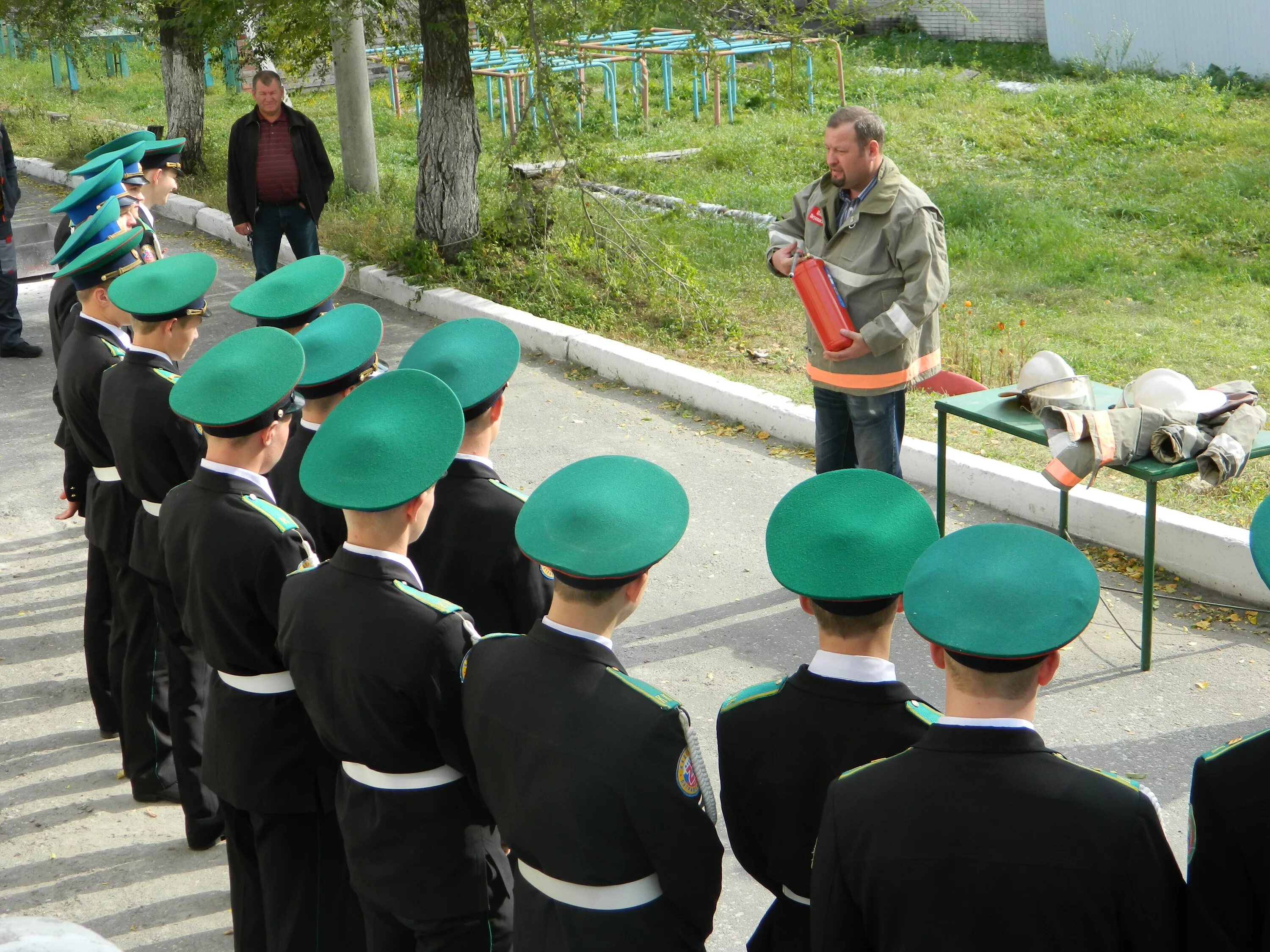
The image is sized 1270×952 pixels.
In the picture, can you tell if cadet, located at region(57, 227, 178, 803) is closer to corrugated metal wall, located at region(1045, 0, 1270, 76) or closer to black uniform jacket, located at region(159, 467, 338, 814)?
black uniform jacket, located at region(159, 467, 338, 814)

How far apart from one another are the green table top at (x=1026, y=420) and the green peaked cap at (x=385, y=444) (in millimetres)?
2761

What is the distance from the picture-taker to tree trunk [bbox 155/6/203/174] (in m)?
14.7

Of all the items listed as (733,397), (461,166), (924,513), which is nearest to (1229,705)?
(924,513)

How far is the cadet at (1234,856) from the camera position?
6.51ft

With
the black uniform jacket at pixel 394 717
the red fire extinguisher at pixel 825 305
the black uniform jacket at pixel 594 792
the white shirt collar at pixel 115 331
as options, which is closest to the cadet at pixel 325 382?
the black uniform jacket at pixel 394 717

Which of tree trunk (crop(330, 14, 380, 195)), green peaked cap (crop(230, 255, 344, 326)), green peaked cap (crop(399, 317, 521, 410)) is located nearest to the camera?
green peaked cap (crop(399, 317, 521, 410))

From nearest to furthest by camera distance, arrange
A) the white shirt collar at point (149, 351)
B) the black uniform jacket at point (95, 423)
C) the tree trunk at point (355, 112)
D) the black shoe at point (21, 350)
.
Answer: the white shirt collar at point (149, 351)
the black uniform jacket at point (95, 423)
the black shoe at point (21, 350)
the tree trunk at point (355, 112)

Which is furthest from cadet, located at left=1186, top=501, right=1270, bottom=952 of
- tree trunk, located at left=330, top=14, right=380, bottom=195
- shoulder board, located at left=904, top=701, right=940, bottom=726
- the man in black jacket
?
tree trunk, located at left=330, top=14, right=380, bottom=195

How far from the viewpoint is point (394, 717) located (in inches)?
106

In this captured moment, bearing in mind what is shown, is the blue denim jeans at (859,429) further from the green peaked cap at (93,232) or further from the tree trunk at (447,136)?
the tree trunk at (447,136)

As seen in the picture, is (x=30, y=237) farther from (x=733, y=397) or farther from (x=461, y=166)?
(x=733, y=397)

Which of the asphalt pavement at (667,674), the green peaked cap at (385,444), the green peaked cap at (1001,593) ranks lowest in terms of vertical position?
the asphalt pavement at (667,674)

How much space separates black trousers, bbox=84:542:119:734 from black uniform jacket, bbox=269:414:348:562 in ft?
4.04

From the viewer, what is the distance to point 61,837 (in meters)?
4.26
